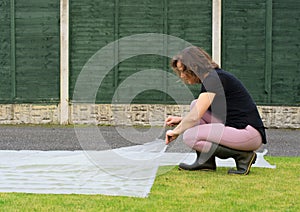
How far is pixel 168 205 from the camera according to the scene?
147 inches

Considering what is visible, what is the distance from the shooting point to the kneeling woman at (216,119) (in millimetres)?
5043

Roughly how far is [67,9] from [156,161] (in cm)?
556

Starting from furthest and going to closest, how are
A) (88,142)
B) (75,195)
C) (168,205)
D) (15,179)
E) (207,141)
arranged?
(88,142) < (207,141) < (15,179) < (75,195) < (168,205)

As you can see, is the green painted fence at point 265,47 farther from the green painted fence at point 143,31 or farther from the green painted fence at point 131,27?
the green painted fence at point 131,27

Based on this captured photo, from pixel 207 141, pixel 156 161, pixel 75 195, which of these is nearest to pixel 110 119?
pixel 156 161

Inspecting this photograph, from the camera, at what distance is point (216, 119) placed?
5273 mm

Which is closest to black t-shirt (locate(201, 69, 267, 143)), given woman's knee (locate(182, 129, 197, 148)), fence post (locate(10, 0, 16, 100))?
woman's knee (locate(182, 129, 197, 148))

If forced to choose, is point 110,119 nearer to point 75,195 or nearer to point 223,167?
point 223,167

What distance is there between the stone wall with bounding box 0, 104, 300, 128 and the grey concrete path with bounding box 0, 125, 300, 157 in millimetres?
174

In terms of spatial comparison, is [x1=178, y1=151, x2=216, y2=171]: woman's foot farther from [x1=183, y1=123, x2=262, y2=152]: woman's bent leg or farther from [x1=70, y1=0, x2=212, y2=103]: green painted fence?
[x1=70, y1=0, x2=212, y2=103]: green painted fence

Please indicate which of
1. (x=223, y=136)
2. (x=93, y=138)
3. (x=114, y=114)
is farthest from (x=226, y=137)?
(x=114, y=114)

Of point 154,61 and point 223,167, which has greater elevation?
point 154,61

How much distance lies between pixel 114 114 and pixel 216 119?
18.0 ft

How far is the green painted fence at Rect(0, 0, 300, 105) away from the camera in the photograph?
10383 mm
